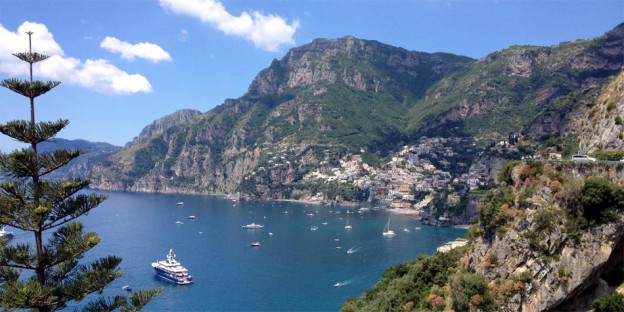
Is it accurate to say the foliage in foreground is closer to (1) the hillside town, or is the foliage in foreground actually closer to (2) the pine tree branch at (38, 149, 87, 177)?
(2) the pine tree branch at (38, 149, 87, 177)

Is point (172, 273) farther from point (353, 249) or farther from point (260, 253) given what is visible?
point (353, 249)

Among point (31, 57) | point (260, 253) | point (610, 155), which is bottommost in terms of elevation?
point (260, 253)

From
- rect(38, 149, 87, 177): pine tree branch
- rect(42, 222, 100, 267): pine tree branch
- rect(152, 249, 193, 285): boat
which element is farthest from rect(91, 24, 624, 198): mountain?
rect(38, 149, 87, 177): pine tree branch

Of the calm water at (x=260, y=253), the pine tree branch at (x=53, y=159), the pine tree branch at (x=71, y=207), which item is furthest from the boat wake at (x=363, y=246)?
the pine tree branch at (x=53, y=159)

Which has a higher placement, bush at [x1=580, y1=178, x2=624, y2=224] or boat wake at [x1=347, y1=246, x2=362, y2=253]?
bush at [x1=580, y1=178, x2=624, y2=224]

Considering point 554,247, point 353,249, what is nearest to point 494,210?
point 554,247
